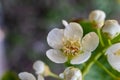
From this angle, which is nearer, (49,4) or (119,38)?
(119,38)

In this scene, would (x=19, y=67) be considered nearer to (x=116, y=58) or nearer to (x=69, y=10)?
(x=69, y=10)

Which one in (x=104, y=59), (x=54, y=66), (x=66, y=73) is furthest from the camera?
(x=54, y=66)

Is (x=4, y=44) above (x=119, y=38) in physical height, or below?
below

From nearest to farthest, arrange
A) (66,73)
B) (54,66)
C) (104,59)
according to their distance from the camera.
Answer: (66,73) < (104,59) < (54,66)

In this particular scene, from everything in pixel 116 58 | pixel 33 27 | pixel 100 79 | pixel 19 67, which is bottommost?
pixel 19 67

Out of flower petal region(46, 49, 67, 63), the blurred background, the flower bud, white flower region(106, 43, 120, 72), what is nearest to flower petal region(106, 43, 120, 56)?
white flower region(106, 43, 120, 72)

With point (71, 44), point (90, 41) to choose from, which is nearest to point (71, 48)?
point (71, 44)

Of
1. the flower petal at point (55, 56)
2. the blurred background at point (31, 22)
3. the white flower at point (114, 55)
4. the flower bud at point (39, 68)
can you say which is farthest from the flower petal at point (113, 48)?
the blurred background at point (31, 22)

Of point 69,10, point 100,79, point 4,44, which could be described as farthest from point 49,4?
point 100,79

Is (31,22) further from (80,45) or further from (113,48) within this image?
(113,48)

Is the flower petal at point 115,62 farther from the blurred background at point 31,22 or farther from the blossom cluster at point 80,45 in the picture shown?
the blurred background at point 31,22
